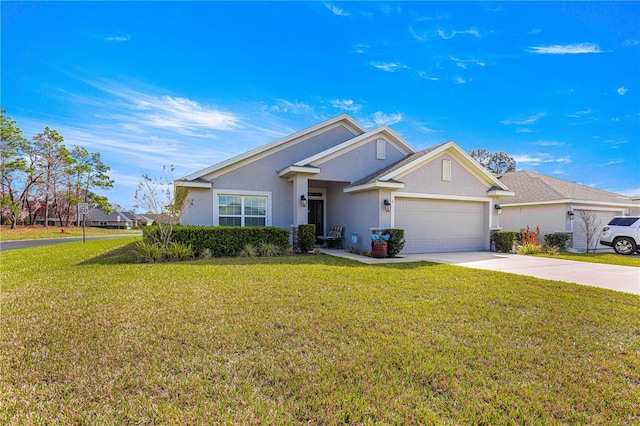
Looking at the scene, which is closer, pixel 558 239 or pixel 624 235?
pixel 624 235

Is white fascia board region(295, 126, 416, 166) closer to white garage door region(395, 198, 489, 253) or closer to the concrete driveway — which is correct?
white garage door region(395, 198, 489, 253)

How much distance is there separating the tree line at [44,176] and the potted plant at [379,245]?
40585 mm

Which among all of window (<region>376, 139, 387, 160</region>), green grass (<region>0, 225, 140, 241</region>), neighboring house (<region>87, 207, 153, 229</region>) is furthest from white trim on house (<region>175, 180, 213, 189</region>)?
neighboring house (<region>87, 207, 153, 229</region>)

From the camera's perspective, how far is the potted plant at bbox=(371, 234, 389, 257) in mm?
11711

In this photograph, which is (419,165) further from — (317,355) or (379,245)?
(317,355)

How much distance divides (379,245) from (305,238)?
304 centimetres

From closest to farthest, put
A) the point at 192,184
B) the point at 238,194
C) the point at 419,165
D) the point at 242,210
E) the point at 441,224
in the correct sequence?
the point at 192,184 < the point at 419,165 < the point at 238,194 < the point at 242,210 < the point at 441,224

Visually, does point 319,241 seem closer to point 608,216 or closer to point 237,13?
point 237,13

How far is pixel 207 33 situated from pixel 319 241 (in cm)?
1055

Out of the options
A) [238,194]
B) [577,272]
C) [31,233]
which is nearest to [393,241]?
[577,272]

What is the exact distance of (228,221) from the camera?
13.4m

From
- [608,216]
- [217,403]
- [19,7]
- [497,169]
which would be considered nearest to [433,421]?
[217,403]

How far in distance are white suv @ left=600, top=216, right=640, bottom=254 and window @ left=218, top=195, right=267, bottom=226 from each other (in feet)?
54.7

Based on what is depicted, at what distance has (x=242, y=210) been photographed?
13641 mm
